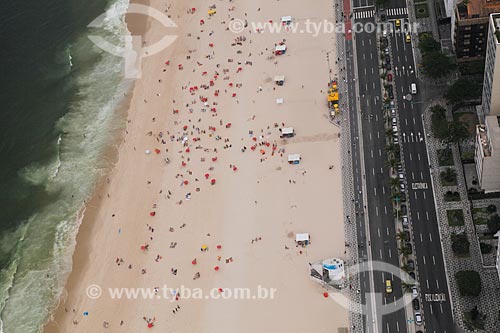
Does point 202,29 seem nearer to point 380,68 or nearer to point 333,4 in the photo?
point 333,4

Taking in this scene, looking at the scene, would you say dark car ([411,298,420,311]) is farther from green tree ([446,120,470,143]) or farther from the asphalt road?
green tree ([446,120,470,143])

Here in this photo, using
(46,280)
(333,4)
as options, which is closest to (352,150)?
(333,4)

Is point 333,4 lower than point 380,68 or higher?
higher

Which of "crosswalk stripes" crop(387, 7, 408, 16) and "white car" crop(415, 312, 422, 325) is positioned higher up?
"crosswalk stripes" crop(387, 7, 408, 16)

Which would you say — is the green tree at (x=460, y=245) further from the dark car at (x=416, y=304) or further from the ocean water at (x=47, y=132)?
the ocean water at (x=47, y=132)

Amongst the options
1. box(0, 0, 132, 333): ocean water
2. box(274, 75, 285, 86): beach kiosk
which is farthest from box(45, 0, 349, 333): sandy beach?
box(0, 0, 132, 333): ocean water

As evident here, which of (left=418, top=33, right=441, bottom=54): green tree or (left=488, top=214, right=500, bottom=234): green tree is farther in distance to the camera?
(left=418, top=33, right=441, bottom=54): green tree
